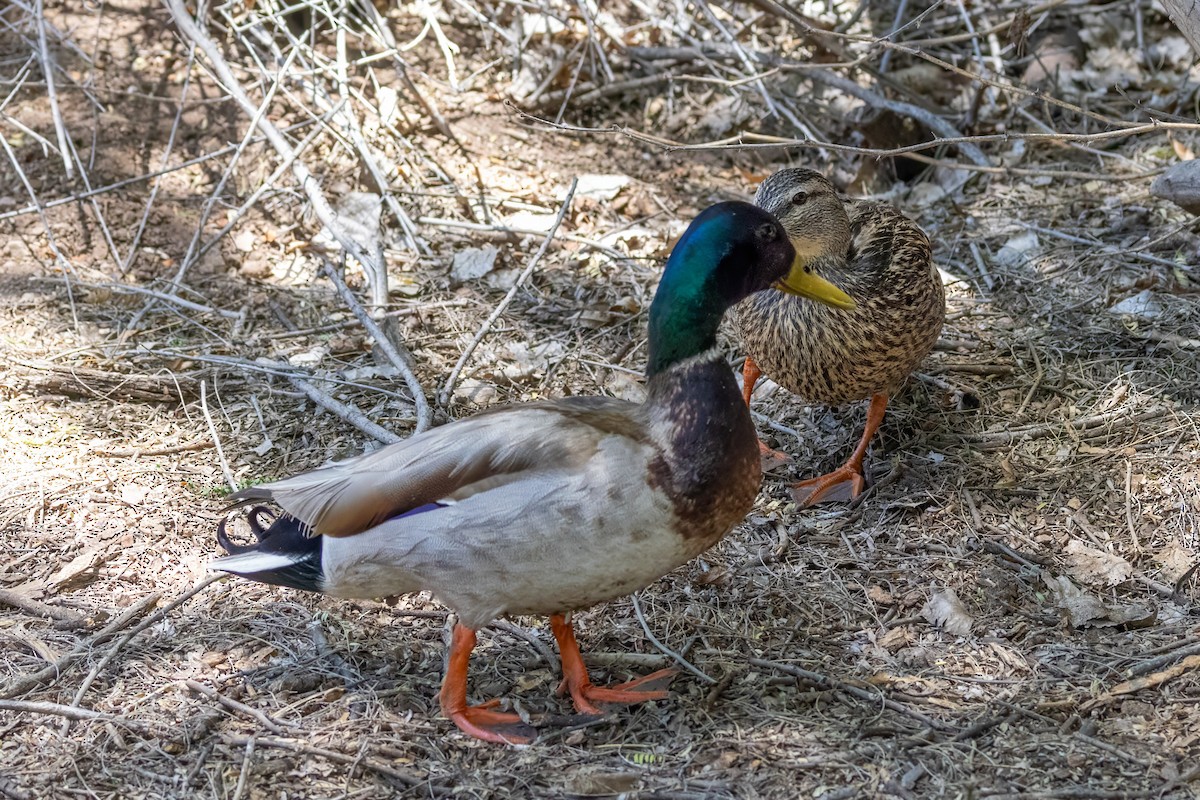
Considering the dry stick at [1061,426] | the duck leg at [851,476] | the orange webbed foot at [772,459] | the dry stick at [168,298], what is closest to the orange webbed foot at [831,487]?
the duck leg at [851,476]

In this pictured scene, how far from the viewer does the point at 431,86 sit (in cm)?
620

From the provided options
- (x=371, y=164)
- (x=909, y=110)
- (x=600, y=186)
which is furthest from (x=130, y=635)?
(x=909, y=110)

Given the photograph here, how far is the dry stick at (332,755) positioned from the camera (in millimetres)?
2721

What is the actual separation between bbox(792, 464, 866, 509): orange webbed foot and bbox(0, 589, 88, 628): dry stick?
2.25m

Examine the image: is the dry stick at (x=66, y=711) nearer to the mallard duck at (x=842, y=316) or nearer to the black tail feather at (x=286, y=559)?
the black tail feather at (x=286, y=559)

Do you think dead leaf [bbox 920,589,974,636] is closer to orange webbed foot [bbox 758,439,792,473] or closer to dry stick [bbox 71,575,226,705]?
orange webbed foot [bbox 758,439,792,473]

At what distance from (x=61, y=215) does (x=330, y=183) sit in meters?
1.19

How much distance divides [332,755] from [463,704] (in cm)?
34

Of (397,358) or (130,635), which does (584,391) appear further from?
(130,635)

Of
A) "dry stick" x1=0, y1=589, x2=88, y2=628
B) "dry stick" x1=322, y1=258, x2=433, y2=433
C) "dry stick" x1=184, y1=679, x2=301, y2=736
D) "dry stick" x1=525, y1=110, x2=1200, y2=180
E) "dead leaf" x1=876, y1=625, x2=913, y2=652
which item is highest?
"dry stick" x1=525, y1=110, x2=1200, y2=180

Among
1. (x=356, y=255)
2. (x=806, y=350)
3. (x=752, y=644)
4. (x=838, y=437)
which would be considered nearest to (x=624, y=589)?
(x=752, y=644)

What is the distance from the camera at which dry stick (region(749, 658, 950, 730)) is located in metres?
2.87

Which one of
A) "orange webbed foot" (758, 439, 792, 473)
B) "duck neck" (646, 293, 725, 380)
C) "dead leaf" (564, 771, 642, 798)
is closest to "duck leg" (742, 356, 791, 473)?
"orange webbed foot" (758, 439, 792, 473)

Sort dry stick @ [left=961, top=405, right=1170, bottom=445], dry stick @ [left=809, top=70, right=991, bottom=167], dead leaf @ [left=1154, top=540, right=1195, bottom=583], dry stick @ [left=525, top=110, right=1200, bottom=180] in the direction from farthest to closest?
dry stick @ [left=809, top=70, right=991, bottom=167]
dry stick @ [left=961, top=405, right=1170, bottom=445]
dead leaf @ [left=1154, top=540, right=1195, bottom=583]
dry stick @ [left=525, top=110, right=1200, bottom=180]
